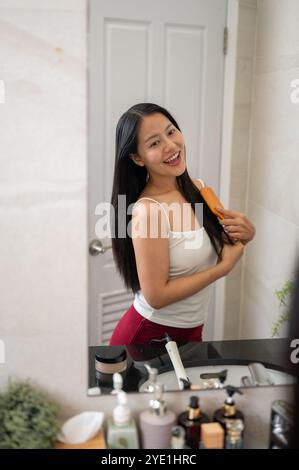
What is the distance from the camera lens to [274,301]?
1191 mm

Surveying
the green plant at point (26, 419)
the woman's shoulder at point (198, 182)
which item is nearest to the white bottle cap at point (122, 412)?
the green plant at point (26, 419)

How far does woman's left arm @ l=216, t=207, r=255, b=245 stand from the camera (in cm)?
113

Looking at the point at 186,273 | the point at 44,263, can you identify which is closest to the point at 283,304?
the point at 186,273

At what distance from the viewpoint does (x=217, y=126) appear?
1092 mm

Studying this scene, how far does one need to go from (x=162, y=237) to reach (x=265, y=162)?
0.29 metres

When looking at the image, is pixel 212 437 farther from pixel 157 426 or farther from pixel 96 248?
pixel 96 248

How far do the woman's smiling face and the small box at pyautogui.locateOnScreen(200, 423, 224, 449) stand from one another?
53cm

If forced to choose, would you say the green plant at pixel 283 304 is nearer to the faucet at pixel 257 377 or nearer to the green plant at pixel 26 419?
the faucet at pixel 257 377

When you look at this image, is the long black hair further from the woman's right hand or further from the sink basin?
the sink basin

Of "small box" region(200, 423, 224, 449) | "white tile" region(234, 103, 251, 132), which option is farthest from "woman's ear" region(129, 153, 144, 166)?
"small box" region(200, 423, 224, 449)

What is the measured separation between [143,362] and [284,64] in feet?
2.37

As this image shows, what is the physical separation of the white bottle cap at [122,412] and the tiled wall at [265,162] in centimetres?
28

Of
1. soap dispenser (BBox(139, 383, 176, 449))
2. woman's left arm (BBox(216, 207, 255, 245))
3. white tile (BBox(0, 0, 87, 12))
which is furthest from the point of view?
woman's left arm (BBox(216, 207, 255, 245))

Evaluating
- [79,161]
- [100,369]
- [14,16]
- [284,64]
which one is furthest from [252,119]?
[100,369]
